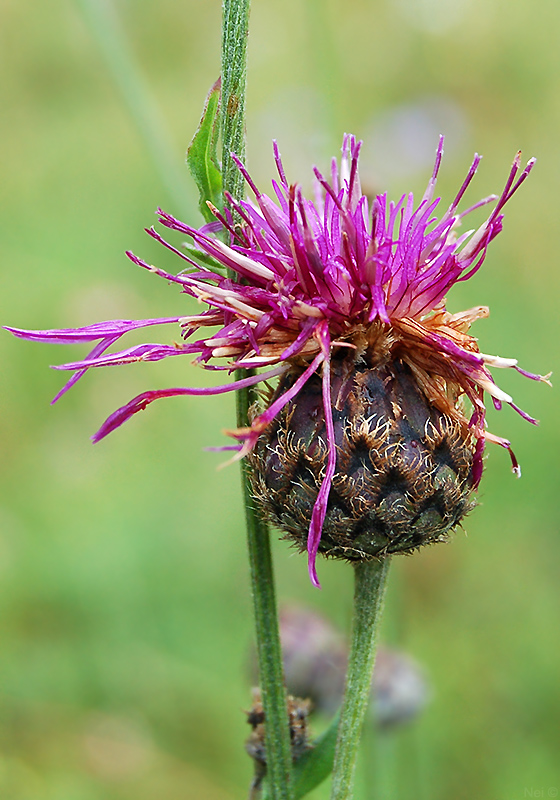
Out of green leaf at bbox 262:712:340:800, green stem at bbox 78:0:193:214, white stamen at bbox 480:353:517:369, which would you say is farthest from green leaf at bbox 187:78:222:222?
green stem at bbox 78:0:193:214

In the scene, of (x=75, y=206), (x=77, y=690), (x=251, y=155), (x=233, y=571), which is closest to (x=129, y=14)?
(x=75, y=206)

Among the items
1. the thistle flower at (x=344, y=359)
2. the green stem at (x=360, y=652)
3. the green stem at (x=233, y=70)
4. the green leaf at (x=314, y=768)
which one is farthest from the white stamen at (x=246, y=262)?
the green leaf at (x=314, y=768)

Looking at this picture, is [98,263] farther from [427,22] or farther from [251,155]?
[427,22]

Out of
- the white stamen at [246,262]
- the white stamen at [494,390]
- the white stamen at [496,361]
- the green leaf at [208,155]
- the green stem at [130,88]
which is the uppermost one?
the green stem at [130,88]

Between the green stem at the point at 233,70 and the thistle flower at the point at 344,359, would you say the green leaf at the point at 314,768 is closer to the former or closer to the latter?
the thistle flower at the point at 344,359

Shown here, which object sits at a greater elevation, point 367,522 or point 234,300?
point 234,300

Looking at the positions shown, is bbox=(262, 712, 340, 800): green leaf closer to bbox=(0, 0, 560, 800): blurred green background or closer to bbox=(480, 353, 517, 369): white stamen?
bbox=(0, 0, 560, 800): blurred green background

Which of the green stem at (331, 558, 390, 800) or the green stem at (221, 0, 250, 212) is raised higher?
the green stem at (221, 0, 250, 212)
